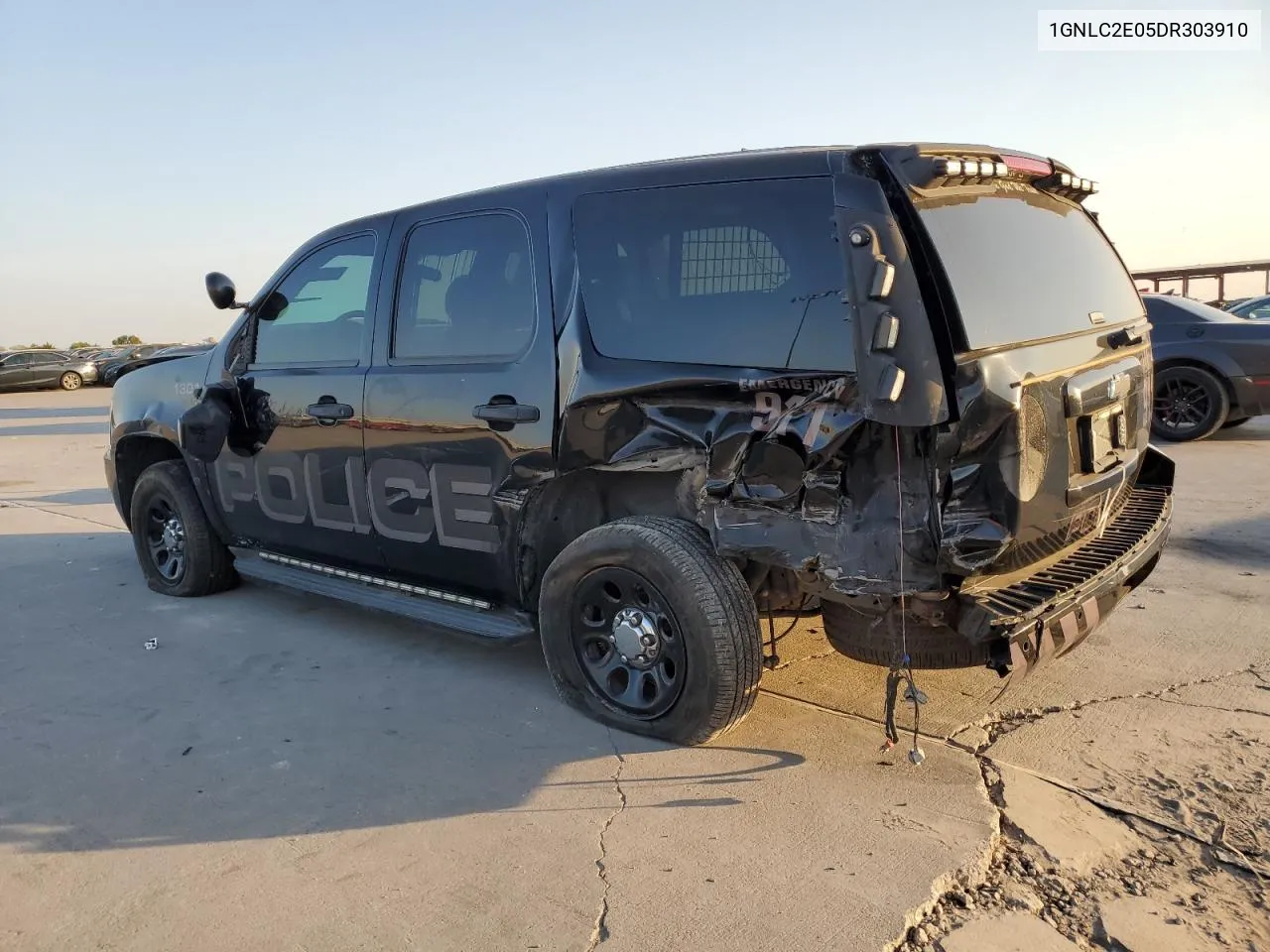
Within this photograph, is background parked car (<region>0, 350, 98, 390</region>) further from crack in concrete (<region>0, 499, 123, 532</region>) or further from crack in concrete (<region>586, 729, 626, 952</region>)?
crack in concrete (<region>586, 729, 626, 952</region>)

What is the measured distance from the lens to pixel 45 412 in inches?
878

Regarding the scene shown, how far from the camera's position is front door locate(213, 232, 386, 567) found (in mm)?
4371

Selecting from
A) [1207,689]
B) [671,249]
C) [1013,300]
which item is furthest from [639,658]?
[1207,689]

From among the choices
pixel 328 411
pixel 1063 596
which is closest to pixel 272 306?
pixel 328 411

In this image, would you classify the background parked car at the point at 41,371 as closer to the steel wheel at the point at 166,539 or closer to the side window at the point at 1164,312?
the steel wheel at the point at 166,539

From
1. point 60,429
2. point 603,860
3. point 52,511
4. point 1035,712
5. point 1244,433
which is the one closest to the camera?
point 603,860

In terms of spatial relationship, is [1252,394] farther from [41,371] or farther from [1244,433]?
[41,371]

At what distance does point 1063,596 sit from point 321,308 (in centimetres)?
346

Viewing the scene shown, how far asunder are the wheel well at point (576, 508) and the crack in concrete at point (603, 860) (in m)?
0.73

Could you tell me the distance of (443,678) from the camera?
4191 millimetres

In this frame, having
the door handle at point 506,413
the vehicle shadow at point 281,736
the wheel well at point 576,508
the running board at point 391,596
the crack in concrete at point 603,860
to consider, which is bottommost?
the crack in concrete at point 603,860

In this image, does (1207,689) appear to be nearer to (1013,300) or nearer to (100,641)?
(1013,300)

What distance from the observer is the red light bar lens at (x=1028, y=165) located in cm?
331

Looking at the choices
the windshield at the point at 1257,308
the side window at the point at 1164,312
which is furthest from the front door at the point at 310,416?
the windshield at the point at 1257,308
